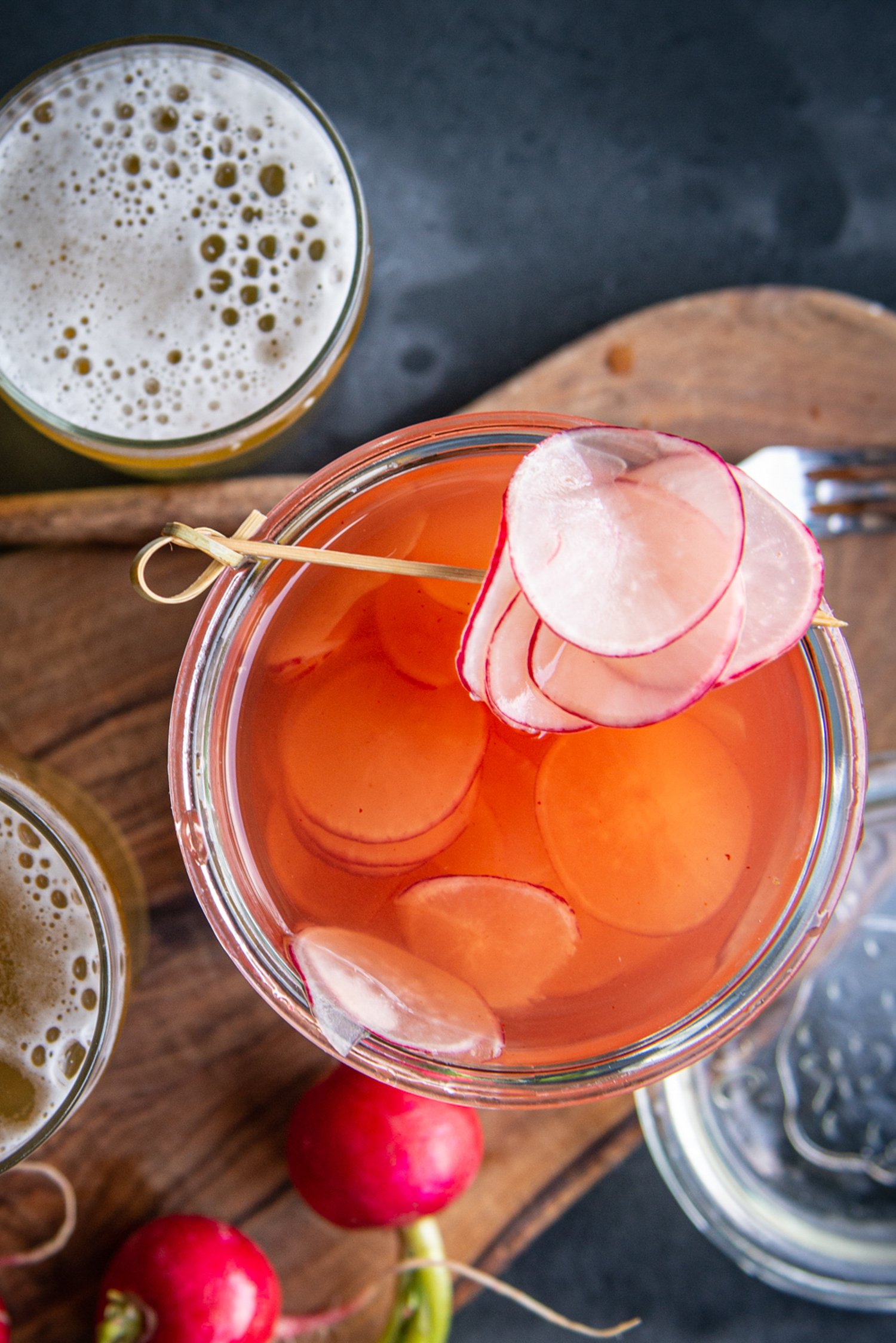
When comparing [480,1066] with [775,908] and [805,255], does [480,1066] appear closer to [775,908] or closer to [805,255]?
[775,908]

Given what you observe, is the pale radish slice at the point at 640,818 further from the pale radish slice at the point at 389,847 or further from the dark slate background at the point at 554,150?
the dark slate background at the point at 554,150

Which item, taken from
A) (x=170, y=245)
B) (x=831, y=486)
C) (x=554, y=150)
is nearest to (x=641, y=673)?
(x=831, y=486)

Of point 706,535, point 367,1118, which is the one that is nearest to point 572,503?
point 706,535

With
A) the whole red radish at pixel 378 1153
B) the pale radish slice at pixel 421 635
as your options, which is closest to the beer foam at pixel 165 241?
the pale radish slice at pixel 421 635

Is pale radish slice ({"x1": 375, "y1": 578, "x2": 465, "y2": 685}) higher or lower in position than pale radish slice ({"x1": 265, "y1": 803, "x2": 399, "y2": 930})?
higher

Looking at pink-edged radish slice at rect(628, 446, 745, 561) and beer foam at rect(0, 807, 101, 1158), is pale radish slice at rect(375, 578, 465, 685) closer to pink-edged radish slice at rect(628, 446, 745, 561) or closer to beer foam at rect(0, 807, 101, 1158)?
pink-edged radish slice at rect(628, 446, 745, 561)

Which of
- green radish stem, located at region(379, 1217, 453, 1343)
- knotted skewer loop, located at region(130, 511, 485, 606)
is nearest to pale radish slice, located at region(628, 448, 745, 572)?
knotted skewer loop, located at region(130, 511, 485, 606)

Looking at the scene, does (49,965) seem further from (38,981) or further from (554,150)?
(554,150)
